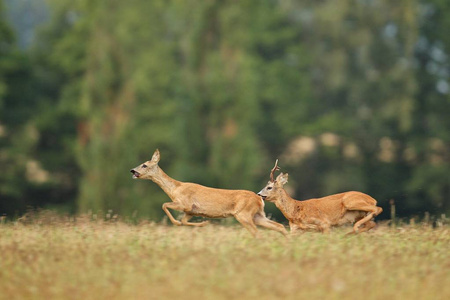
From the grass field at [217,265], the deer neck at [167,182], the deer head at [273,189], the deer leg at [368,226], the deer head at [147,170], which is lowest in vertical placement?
the grass field at [217,265]

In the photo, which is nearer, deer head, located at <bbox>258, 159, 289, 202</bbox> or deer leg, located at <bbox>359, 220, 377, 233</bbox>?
deer leg, located at <bbox>359, 220, 377, 233</bbox>

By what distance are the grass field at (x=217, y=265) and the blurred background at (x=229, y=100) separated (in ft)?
66.0

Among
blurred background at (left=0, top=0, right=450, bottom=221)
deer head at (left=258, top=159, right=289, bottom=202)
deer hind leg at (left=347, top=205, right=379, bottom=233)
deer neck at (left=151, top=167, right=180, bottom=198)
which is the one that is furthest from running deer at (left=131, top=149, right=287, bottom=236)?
blurred background at (left=0, top=0, right=450, bottom=221)

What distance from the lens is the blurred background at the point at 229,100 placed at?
31.9 meters

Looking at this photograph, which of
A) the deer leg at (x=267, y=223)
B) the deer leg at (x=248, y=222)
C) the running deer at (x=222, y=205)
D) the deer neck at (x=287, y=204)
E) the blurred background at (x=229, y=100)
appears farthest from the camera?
the blurred background at (x=229, y=100)

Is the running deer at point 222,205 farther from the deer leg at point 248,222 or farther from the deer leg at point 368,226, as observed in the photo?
the deer leg at point 368,226

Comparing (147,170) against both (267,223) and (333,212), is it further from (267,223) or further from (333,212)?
(333,212)

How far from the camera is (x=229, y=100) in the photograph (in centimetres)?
3169

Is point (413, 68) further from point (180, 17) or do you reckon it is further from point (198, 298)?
point (198, 298)

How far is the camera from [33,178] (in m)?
37.2

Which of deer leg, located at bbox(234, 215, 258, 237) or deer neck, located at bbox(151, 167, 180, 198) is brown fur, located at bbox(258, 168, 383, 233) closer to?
deer leg, located at bbox(234, 215, 258, 237)

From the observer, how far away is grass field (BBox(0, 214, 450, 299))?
307 inches

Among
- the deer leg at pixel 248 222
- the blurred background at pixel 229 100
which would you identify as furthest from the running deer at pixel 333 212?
the blurred background at pixel 229 100

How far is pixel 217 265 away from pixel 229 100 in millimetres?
23188
